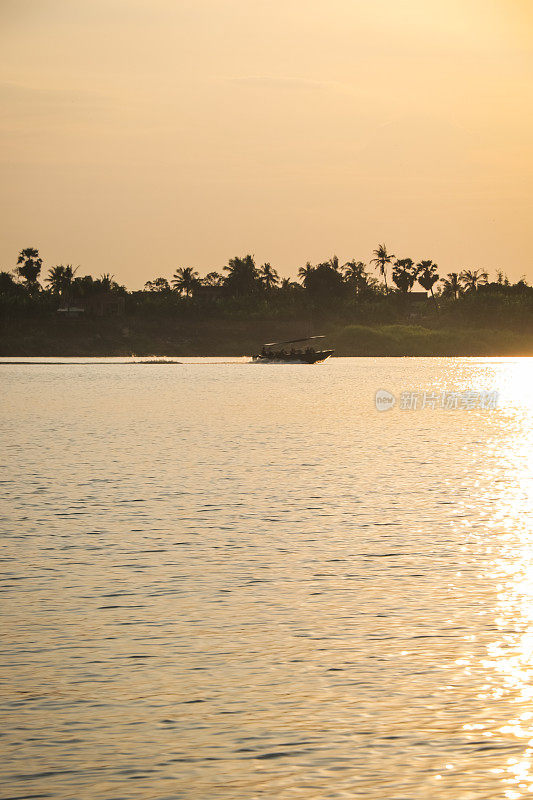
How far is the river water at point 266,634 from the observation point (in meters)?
9.17

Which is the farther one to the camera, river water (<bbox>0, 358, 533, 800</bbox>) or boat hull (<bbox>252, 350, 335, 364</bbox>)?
boat hull (<bbox>252, 350, 335, 364</bbox>)

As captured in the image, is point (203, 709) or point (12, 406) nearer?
point (203, 709)

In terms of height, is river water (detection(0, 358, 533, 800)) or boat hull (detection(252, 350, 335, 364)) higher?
boat hull (detection(252, 350, 335, 364))

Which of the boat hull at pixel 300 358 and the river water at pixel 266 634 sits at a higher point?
the boat hull at pixel 300 358

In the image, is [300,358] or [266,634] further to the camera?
[300,358]

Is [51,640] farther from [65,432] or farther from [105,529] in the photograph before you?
[65,432]

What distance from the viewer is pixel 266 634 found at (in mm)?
13258

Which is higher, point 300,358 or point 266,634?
point 300,358

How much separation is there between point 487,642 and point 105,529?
1003 centimetres

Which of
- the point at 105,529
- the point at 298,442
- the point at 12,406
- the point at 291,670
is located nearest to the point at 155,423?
the point at 298,442

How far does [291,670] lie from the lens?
1178 cm

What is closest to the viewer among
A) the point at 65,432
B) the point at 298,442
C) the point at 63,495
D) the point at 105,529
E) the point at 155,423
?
the point at 105,529

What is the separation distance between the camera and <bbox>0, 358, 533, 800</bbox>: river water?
30.1 ft

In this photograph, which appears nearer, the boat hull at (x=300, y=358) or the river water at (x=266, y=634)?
the river water at (x=266, y=634)
